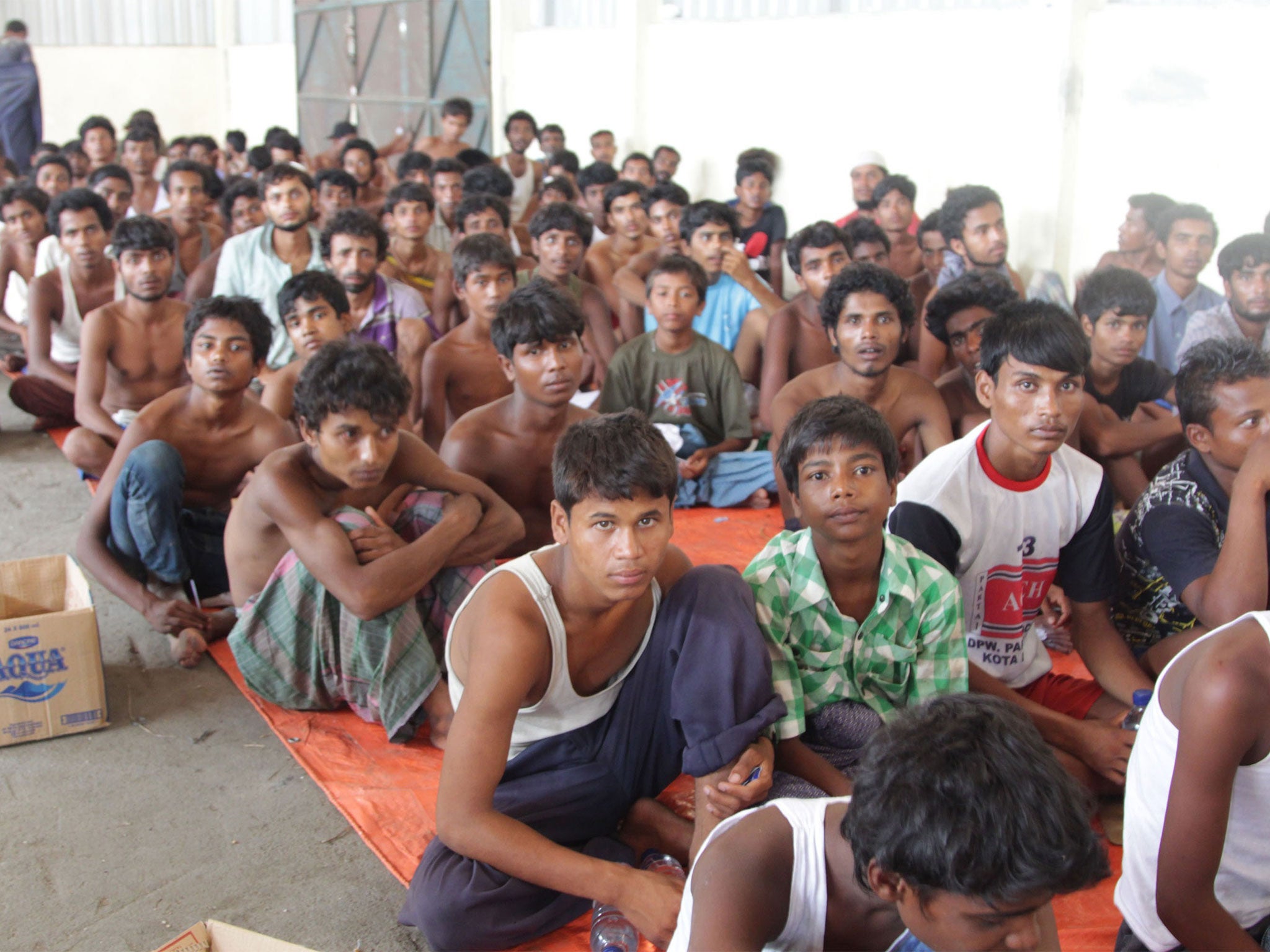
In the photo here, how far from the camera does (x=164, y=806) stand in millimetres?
2383

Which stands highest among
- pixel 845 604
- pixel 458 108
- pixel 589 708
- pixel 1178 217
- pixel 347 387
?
pixel 458 108

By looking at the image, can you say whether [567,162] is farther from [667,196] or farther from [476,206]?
[476,206]

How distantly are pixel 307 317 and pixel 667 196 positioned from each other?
2.93 m

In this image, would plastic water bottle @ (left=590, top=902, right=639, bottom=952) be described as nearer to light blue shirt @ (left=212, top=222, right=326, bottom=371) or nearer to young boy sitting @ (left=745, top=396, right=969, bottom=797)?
young boy sitting @ (left=745, top=396, right=969, bottom=797)

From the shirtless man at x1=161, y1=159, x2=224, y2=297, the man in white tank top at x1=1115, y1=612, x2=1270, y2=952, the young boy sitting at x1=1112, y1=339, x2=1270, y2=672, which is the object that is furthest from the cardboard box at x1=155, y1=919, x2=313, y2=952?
the shirtless man at x1=161, y1=159, x2=224, y2=297

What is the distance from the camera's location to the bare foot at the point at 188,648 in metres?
2.97

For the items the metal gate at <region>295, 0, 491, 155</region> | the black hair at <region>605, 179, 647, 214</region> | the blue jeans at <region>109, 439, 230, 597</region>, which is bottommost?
the blue jeans at <region>109, 439, 230, 597</region>

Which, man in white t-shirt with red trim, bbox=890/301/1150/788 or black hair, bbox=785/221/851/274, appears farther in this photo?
black hair, bbox=785/221/851/274

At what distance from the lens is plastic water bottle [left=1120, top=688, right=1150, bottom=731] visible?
232 centimetres

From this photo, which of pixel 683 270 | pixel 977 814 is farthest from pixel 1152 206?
pixel 977 814

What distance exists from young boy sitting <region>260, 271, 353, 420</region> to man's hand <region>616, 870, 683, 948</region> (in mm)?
2311

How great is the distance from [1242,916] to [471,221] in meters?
4.45

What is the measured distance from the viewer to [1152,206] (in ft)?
16.4

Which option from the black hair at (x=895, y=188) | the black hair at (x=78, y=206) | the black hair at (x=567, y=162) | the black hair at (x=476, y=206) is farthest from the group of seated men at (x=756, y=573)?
the black hair at (x=567, y=162)
